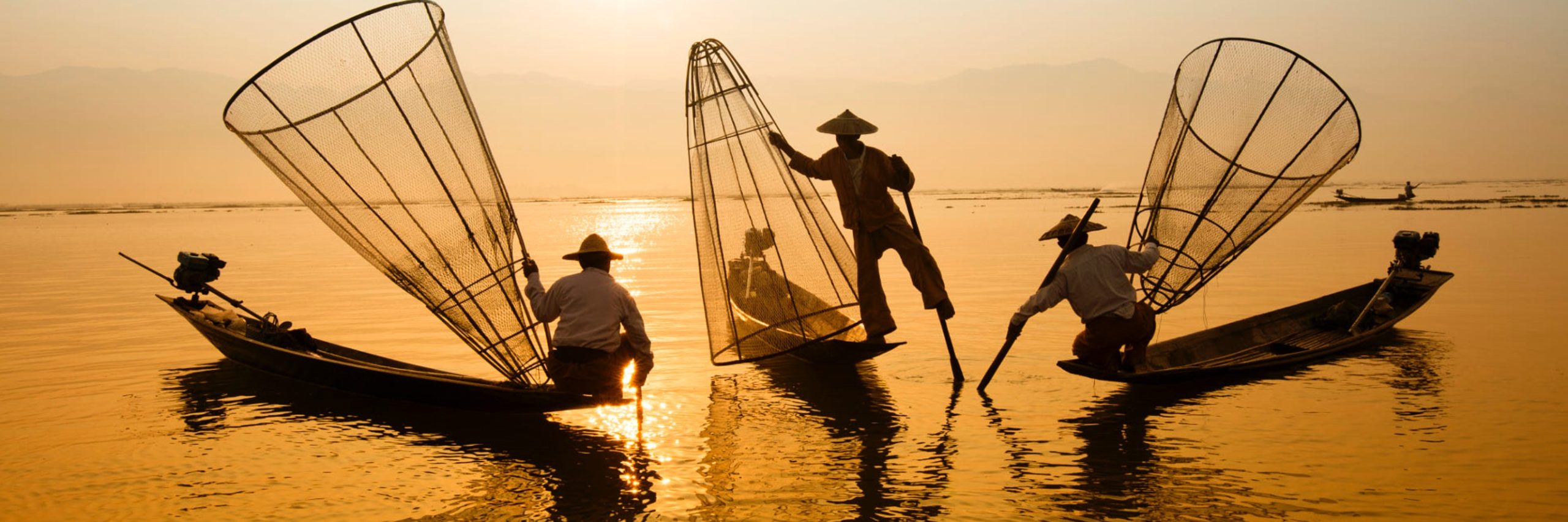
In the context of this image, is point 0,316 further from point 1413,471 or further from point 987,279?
point 1413,471

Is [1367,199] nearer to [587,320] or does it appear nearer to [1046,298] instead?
[1046,298]

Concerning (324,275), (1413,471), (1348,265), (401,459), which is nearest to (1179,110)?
(1413,471)

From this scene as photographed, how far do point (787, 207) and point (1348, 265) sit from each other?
14320 millimetres

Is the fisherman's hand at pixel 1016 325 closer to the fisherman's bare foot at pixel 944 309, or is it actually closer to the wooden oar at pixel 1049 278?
the wooden oar at pixel 1049 278

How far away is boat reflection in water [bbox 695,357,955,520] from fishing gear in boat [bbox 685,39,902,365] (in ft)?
1.32

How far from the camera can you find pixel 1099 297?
763 cm

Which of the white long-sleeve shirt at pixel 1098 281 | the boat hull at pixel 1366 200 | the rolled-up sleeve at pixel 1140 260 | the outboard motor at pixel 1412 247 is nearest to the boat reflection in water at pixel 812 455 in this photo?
the white long-sleeve shirt at pixel 1098 281

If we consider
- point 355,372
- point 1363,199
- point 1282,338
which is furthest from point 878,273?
point 1363,199

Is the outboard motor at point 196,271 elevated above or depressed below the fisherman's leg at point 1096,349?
above

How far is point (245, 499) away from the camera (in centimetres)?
588

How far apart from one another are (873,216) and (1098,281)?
2.00m

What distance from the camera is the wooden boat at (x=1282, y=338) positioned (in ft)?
26.5

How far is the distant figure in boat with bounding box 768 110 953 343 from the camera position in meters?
8.66

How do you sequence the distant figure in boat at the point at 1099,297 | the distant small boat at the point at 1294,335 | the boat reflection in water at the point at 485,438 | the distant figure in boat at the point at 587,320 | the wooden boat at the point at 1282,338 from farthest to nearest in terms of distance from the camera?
the distant small boat at the point at 1294,335 < the wooden boat at the point at 1282,338 < the distant figure in boat at the point at 1099,297 < the distant figure in boat at the point at 587,320 < the boat reflection in water at the point at 485,438
